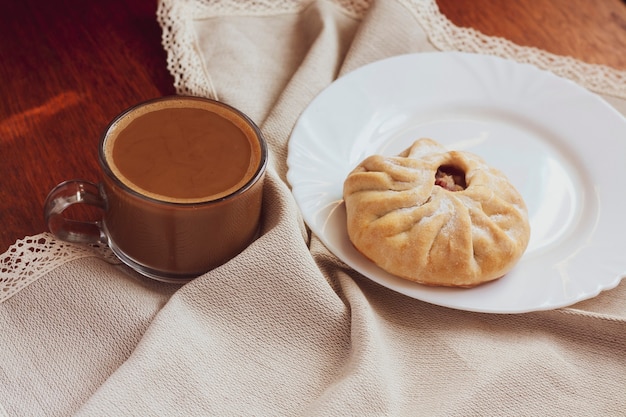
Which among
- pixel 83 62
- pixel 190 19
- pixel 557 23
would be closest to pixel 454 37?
pixel 557 23

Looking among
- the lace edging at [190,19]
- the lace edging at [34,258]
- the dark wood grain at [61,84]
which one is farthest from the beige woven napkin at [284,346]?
the lace edging at [190,19]

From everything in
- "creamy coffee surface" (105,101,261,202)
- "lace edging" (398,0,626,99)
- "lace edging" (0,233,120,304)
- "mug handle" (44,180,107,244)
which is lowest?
"lace edging" (0,233,120,304)

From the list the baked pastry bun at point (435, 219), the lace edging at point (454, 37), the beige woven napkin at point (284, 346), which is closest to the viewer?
the beige woven napkin at point (284, 346)

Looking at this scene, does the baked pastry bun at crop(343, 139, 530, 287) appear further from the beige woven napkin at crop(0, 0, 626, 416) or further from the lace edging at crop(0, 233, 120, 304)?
the lace edging at crop(0, 233, 120, 304)

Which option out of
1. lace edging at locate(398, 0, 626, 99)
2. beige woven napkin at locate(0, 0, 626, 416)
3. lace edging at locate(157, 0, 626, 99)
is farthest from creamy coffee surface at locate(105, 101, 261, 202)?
lace edging at locate(398, 0, 626, 99)

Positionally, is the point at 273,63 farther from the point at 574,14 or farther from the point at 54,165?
the point at 574,14

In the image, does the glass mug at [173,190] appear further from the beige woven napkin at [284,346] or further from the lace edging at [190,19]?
the lace edging at [190,19]

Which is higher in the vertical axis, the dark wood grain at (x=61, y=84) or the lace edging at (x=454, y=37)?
the lace edging at (x=454, y=37)
